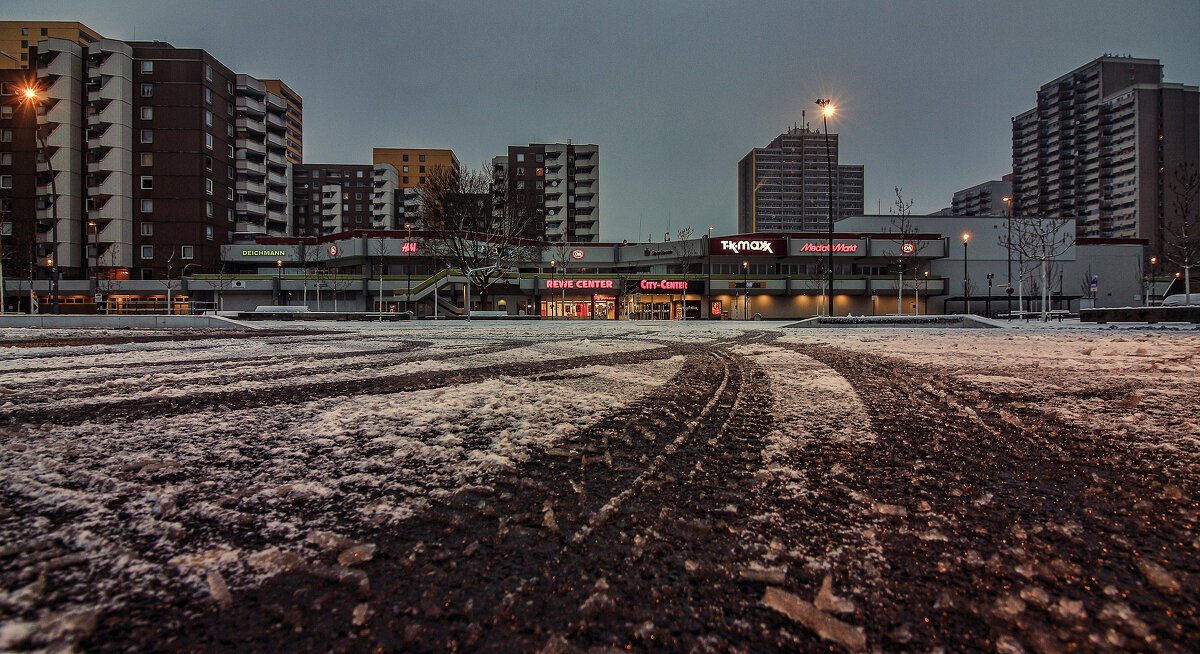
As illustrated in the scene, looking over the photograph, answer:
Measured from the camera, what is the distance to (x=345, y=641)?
102 cm

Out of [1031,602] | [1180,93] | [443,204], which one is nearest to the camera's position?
[1031,602]

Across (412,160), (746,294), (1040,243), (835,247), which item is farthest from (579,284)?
(412,160)

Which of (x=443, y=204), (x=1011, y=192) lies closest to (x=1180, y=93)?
(x=1011, y=192)

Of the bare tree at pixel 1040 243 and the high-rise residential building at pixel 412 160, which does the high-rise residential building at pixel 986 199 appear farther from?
the high-rise residential building at pixel 412 160

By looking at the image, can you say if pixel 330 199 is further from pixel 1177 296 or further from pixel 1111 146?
pixel 1111 146

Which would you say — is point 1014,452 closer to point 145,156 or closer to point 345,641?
point 345,641

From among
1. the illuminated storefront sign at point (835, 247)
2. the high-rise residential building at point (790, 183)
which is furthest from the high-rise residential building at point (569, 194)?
the high-rise residential building at point (790, 183)

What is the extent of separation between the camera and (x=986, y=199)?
132125 mm

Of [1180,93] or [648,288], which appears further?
[1180,93]

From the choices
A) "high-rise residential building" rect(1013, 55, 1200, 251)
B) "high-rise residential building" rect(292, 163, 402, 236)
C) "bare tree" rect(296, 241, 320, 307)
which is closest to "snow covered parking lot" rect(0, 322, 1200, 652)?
"bare tree" rect(296, 241, 320, 307)

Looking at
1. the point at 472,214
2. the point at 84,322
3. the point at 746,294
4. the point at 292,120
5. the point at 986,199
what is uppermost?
the point at 292,120

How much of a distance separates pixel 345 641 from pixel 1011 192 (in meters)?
165

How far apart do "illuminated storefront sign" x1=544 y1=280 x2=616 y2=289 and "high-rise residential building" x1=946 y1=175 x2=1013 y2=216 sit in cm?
12278

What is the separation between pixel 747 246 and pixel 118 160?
67771 millimetres
